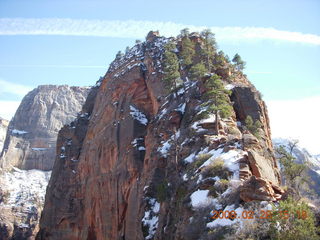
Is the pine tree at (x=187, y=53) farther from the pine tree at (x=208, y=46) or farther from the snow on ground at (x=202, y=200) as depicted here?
the snow on ground at (x=202, y=200)

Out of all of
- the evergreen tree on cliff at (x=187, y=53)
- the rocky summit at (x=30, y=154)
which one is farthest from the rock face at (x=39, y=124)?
the evergreen tree on cliff at (x=187, y=53)

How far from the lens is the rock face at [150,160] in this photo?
22.6 m

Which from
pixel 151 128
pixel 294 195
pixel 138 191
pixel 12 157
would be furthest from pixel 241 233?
pixel 12 157

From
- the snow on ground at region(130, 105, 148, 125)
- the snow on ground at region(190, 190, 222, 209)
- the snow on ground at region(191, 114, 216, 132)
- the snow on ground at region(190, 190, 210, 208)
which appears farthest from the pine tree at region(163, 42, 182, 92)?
the snow on ground at region(190, 190, 222, 209)

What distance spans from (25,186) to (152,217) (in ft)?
364

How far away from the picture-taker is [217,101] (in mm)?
33719

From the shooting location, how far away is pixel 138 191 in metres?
40.7

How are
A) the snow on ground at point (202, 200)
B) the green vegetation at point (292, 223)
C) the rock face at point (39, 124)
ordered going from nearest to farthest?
the green vegetation at point (292, 223), the snow on ground at point (202, 200), the rock face at point (39, 124)

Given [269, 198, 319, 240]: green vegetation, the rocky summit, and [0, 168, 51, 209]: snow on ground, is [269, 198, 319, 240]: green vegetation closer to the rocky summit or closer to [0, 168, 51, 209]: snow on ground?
the rocky summit

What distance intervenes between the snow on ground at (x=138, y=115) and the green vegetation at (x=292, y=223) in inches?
1496

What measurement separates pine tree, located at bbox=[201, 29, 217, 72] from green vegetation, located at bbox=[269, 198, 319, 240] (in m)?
37.4

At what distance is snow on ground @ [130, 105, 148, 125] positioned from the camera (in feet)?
174

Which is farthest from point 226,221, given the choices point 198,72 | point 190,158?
point 198,72
